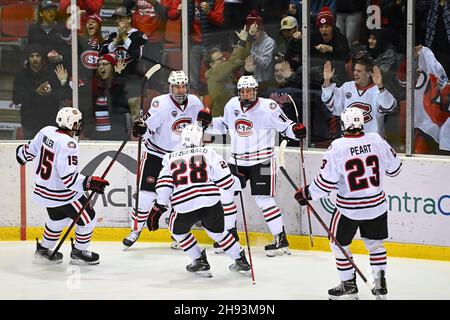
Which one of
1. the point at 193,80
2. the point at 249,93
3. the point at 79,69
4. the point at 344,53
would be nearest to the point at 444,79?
the point at 344,53

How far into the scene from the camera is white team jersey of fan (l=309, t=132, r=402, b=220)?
7160 millimetres

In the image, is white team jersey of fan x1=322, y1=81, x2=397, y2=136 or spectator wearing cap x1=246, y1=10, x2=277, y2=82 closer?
white team jersey of fan x1=322, y1=81, x2=397, y2=136

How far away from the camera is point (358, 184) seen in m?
7.18

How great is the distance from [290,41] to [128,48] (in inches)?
54.0

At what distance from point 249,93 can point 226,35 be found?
2.93 ft

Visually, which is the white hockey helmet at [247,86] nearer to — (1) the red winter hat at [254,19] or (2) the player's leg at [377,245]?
(1) the red winter hat at [254,19]

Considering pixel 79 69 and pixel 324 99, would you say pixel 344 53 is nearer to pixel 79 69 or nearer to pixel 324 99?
pixel 324 99

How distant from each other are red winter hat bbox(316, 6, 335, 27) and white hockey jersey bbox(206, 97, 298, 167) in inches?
28.0

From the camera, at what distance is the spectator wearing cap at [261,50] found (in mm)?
9336

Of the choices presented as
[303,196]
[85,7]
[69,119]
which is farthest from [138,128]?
[303,196]

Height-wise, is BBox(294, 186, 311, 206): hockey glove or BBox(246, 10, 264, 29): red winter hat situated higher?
BBox(246, 10, 264, 29): red winter hat

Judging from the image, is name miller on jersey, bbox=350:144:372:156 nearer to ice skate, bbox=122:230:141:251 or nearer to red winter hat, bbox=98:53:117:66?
ice skate, bbox=122:230:141:251

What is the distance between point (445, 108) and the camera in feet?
28.3

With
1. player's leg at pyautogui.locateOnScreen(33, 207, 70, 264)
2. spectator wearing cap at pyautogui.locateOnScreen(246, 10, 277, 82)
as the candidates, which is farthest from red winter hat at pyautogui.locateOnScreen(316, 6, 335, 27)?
player's leg at pyautogui.locateOnScreen(33, 207, 70, 264)
